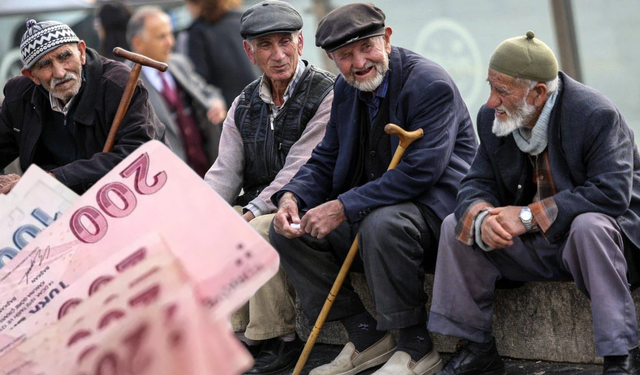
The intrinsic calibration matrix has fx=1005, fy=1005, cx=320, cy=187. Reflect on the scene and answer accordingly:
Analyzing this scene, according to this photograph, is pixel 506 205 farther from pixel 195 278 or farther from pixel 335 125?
pixel 195 278

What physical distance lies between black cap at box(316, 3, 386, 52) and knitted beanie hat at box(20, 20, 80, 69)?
1411mm

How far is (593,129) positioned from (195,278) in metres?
1.69

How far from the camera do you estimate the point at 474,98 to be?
8859mm

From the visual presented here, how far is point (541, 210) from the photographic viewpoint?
12.2 feet

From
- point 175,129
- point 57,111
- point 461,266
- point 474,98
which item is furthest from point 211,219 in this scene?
point 474,98

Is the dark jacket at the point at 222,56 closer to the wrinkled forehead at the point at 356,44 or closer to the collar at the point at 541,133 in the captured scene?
the wrinkled forehead at the point at 356,44

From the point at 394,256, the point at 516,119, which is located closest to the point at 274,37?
the point at 394,256

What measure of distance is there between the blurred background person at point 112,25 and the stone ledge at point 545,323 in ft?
14.2

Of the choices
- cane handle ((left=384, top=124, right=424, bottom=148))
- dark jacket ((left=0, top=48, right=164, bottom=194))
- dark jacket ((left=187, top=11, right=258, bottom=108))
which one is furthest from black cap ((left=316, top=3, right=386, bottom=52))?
dark jacket ((left=187, top=11, right=258, bottom=108))

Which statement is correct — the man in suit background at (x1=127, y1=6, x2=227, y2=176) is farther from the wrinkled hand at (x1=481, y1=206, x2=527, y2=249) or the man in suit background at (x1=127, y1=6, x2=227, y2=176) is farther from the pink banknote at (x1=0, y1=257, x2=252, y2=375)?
the pink banknote at (x1=0, y1=257, x2=252, y2=375)

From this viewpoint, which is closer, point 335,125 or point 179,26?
point 335,125

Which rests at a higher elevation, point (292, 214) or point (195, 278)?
point (195, 278)

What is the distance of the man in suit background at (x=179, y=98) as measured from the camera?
6.81 metres

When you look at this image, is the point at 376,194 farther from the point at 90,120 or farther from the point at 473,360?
the point at 90,120
